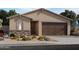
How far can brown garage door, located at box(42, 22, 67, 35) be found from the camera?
630 inches

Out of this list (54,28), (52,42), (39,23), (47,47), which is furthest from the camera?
(54,28)

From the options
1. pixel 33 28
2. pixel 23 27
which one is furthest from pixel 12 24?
pixel 33 28

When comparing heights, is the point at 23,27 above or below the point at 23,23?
below

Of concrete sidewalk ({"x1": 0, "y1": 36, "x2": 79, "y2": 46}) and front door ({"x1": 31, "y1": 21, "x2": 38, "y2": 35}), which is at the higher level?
front door ({"x1": 31, "y1": 21, "x2": 38, "y2": 35})

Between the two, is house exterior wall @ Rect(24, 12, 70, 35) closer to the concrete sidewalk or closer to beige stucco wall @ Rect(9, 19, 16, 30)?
the concrete sidewalk

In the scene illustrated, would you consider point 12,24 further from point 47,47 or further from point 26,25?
point 47,47

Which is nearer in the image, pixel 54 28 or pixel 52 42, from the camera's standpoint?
pixel 52 42

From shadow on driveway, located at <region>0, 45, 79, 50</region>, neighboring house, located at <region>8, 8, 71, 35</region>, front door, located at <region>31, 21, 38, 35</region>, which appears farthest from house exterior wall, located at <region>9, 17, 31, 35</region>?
shadow on driveway, located at <region>0, 45, 79, 50</region>

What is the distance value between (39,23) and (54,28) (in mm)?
845

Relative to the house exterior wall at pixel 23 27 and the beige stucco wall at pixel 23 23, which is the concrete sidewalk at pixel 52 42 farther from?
the beige stucco wall at pixel 23 23

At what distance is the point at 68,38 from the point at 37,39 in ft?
4.96

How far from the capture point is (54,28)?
639 inches

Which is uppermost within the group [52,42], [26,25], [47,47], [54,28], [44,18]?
[44,18]

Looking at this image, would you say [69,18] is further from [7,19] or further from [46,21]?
[7,19]
